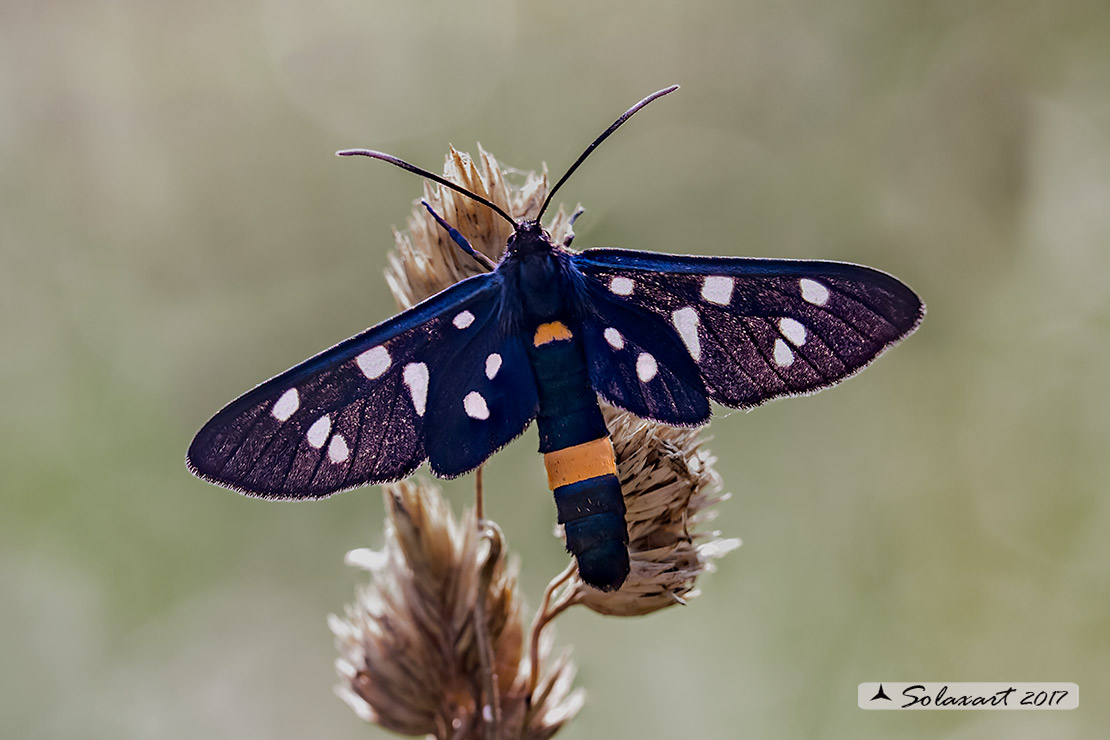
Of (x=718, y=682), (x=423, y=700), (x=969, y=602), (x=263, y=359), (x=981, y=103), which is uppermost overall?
(x=981, y=103)

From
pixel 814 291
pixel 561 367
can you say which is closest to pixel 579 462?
pixel 561 367

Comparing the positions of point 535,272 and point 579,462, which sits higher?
point 535,272

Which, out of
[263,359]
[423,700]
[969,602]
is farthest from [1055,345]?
[263,359]

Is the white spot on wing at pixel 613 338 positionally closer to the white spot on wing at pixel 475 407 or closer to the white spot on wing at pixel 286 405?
the white spot on wing at pixel 475 407

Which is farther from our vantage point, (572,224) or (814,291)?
(572,224)

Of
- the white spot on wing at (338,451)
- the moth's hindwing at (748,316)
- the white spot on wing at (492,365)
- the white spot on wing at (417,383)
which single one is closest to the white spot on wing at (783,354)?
the moth's hindwing at (748,316)

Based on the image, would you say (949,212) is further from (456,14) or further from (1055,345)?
(456,14)

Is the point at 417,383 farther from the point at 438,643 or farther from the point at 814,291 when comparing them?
the point at 814,291
